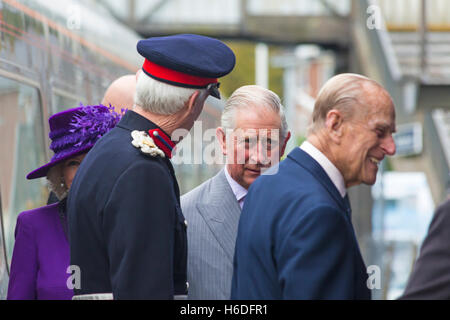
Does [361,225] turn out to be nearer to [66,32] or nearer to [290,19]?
[290,19]

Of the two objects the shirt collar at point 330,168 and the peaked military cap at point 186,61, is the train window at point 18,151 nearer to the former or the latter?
the peaked military cap at point 186,61

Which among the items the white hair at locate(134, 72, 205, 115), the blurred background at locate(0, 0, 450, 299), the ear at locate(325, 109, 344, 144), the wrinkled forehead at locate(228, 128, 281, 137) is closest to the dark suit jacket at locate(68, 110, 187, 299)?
the white hair at locate(134, 72, 205, 115)

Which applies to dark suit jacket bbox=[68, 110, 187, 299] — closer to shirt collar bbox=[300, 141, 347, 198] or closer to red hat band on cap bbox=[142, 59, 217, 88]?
red hat band on cap bbox=[142, 59, 217, 88]

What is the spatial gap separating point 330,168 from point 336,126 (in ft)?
0.42

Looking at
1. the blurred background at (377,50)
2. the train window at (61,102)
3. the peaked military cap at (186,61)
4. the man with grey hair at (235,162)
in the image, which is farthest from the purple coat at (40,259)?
the blurred background at (377,50)

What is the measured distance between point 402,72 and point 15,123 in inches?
314

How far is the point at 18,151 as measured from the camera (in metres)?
4.61

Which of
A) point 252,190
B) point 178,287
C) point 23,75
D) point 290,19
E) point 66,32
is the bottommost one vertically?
point 178,287

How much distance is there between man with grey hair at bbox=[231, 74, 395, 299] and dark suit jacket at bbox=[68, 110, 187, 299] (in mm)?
218

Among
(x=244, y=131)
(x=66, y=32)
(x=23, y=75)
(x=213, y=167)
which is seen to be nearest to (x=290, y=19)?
(x=213, y=167)

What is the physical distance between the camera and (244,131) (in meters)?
3.47

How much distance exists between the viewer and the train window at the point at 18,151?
14.0 ft

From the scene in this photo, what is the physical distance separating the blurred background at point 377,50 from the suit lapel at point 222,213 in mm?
4445

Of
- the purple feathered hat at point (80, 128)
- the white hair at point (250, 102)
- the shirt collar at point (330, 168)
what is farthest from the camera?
the white hair at point (250, 102)
